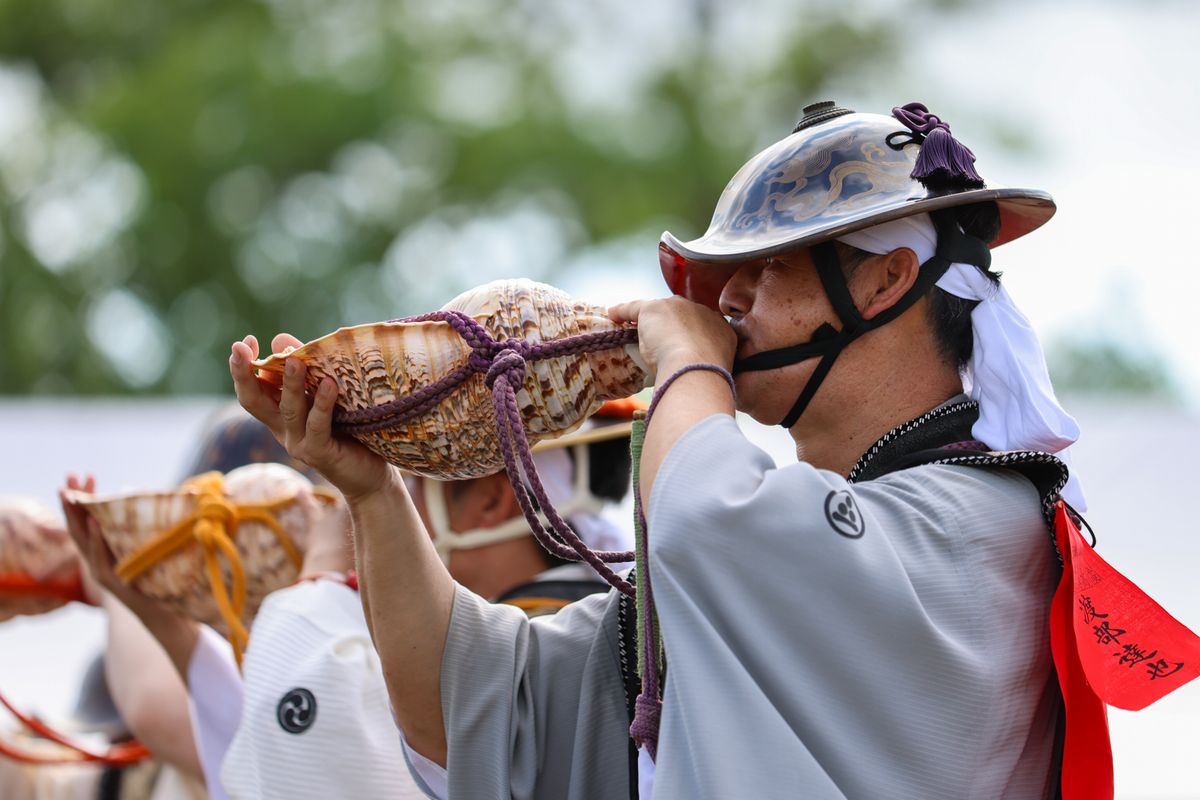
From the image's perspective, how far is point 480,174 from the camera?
49.7 feet

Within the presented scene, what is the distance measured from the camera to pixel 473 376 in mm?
1840

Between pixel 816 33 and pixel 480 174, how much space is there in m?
4.05

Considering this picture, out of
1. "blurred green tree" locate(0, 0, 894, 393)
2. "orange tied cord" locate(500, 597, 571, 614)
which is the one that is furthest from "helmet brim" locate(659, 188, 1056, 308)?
"blurred green tree" locate(0, 0, 894, 393)

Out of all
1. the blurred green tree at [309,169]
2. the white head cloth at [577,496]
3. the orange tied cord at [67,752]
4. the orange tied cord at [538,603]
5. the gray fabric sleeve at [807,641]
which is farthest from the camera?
the blurred green tree at [309,169]

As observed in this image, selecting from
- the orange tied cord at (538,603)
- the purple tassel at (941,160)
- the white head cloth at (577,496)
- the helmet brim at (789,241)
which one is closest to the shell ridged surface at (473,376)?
the helmet brim at (789,241)

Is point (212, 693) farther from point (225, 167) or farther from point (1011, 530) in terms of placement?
point (225, 167)

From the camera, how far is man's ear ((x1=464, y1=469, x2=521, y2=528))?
2.89 m

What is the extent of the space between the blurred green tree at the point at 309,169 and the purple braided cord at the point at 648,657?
491 inches

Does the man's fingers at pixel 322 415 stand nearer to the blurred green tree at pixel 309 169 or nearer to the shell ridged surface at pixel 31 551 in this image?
the shell ridged surface at pixel 31 551

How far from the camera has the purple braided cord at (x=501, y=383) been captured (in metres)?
1.82

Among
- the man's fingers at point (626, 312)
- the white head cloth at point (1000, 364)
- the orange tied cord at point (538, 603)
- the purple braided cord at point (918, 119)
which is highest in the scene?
the purple braided cord at point (918, 119)

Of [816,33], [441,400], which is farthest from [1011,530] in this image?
[816,33]

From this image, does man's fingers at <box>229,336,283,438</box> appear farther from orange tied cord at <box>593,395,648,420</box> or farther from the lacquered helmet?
orange tied cord at <box>593,395,648,420</box>

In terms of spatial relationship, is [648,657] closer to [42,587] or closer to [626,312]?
[626,312]
